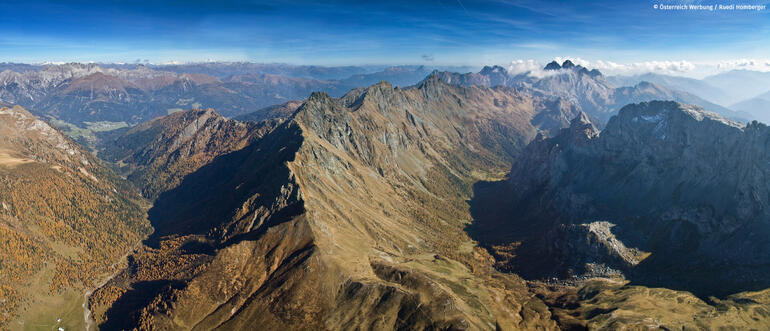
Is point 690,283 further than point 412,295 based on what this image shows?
Yes

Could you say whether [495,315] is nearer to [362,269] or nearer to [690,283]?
[362,269]

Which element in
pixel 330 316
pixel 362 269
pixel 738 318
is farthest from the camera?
pixel 362 269

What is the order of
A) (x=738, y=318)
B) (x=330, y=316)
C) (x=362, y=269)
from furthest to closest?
1. (x=362, y=269)
2. (x=330, y=316)
3. (x=738, y=318)

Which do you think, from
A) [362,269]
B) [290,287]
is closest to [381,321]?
→ [362,269]

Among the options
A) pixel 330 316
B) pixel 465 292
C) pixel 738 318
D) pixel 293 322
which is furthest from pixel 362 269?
pixel 738 318

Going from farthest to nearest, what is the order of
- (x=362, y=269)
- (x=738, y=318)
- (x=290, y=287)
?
(x=362, y=269)
(x=290, y=287)
(x=738, y=318)

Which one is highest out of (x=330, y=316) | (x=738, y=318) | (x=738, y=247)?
(x=738, y=247)

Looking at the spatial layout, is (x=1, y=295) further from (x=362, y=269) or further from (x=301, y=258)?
(x=362, y=269)

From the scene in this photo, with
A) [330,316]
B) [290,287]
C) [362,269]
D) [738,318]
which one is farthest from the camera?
[362,269]

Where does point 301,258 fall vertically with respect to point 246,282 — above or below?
above
